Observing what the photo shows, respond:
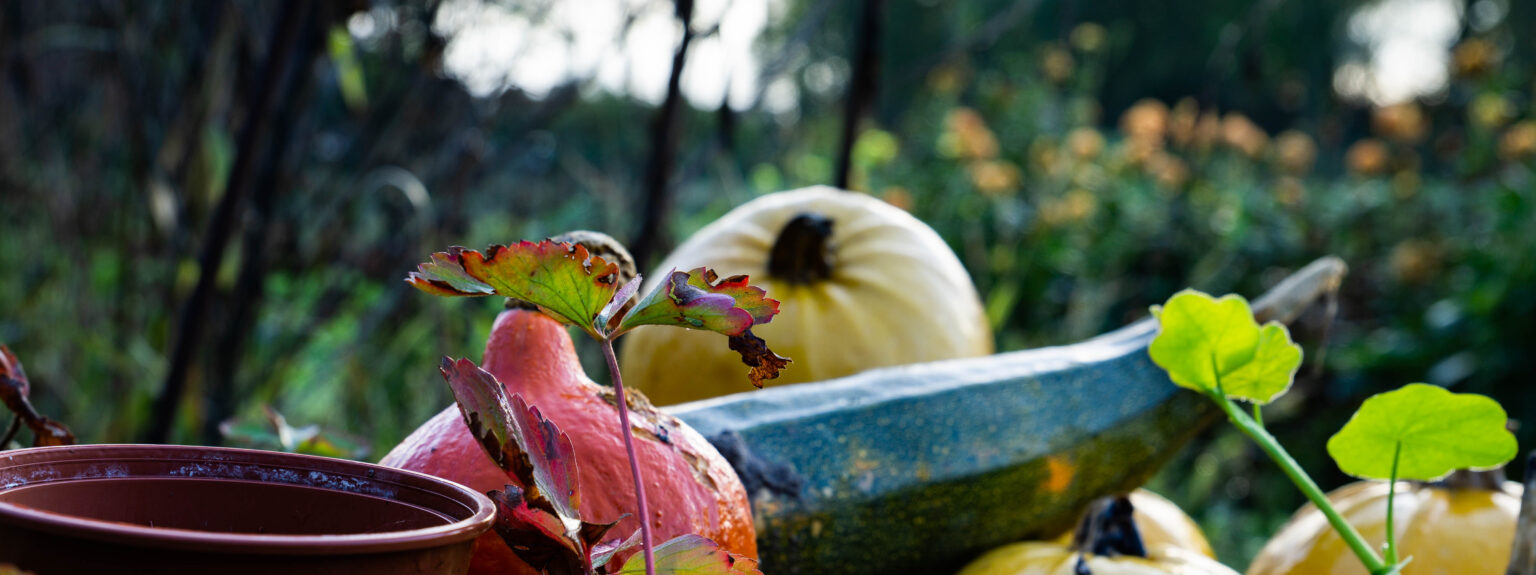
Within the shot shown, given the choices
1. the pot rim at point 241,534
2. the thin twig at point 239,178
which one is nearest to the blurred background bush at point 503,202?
the thin twig at point 239,178

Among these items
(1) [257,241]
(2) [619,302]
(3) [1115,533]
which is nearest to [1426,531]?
(3) [1115,533]

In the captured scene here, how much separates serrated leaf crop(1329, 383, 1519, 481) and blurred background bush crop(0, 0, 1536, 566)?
42 centimetres

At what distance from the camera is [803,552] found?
0.71 m

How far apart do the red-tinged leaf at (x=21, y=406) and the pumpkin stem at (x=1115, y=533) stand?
0.58 m

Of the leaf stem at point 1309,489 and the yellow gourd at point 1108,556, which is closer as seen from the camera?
the leaf stem at point 1309,489

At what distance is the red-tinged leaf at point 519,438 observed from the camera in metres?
0.35

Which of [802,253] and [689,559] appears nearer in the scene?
[689,559]

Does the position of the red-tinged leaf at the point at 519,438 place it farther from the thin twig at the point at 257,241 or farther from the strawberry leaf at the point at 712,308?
the thin twig at the point at 257,241

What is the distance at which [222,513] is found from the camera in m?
0.35

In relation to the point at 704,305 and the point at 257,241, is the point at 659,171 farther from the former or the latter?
the point at 704,305

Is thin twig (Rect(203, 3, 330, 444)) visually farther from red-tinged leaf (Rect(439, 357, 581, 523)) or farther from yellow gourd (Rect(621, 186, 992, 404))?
red-tinged leaf (Rect(439, 357, 581, 523))

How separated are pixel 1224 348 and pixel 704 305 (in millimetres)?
318

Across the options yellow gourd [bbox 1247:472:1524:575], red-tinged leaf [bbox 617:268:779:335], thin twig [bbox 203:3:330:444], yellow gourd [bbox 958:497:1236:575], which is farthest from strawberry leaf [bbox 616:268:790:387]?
thin twig [bbox 203:3:330:444]

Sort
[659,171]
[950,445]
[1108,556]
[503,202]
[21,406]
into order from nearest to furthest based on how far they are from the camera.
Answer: [21,406] → [1108,556] → [950,445] → [659,171] → [503,202]
